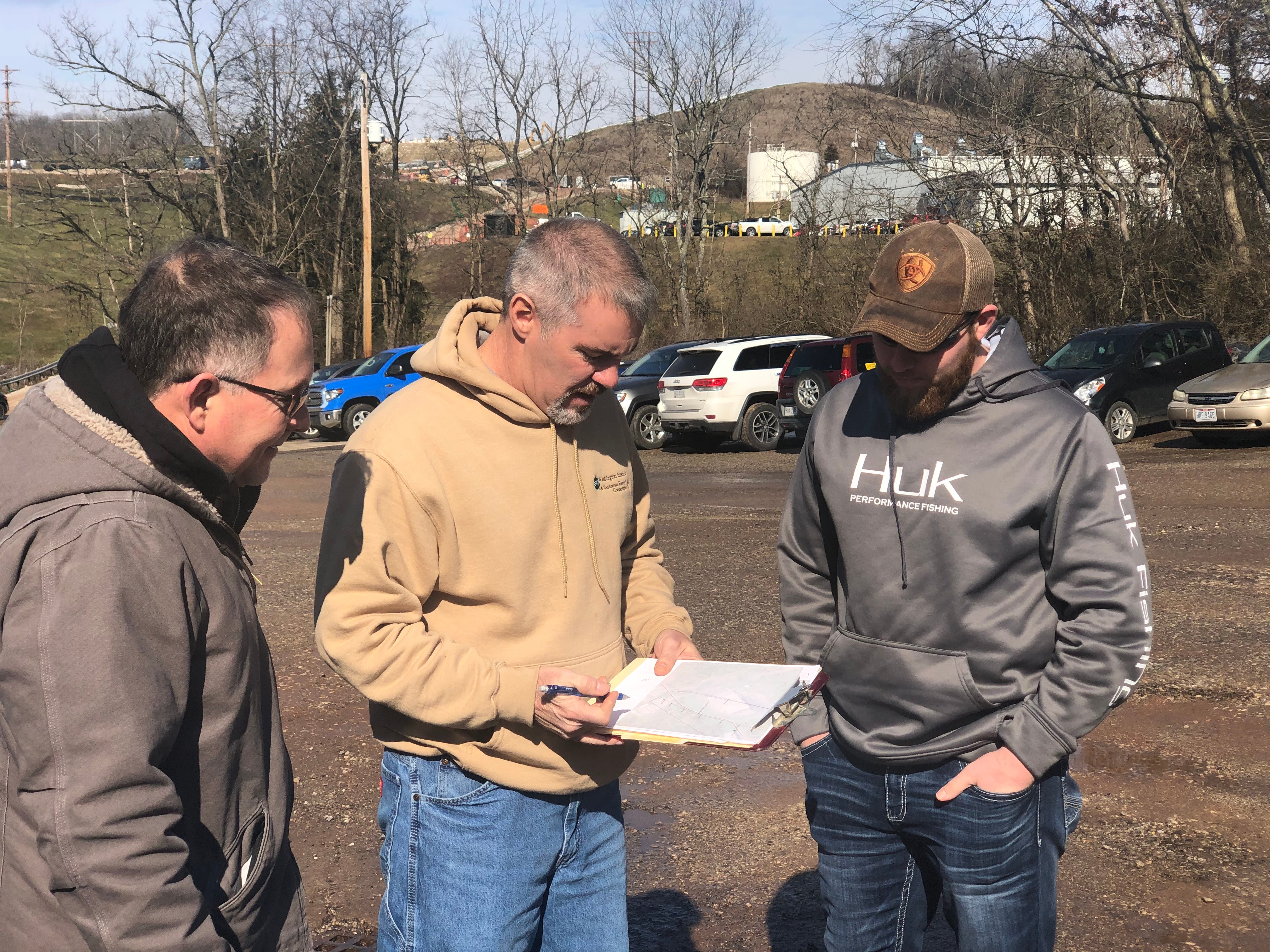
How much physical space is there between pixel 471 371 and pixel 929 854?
1.52 m

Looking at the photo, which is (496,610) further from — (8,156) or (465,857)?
(8,156)

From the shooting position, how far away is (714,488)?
14.5 metres

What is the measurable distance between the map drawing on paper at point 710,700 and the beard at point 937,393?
66 centimetres

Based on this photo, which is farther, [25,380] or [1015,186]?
[1015,186]

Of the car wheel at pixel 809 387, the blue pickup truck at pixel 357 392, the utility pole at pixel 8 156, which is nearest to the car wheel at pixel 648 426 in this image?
the car wheel at pixel 809 387

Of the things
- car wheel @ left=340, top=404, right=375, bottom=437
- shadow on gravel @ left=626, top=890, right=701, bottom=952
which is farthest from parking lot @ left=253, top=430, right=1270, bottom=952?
car wheel @ left=340, top=404, right=375, bottom=437

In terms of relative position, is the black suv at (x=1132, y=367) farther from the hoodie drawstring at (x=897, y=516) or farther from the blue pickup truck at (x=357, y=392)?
the hoodie drawstring at (x=897, y=516)

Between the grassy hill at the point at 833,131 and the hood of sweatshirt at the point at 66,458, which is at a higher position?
the grassy hill at the point at 833,131

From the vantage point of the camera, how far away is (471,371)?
246 cm

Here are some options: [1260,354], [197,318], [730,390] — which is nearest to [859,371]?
[730,390]

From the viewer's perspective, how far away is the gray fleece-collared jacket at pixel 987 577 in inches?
94.1

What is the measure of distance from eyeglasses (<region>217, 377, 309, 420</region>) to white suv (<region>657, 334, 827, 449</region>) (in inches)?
652

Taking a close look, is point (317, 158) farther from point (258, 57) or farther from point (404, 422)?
point (404, 422)

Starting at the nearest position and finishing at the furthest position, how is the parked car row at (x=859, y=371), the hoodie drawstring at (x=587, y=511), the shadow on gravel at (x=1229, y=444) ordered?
the hoodie drawstring at (x=587, y=511), the parked car row at (x=859, y=371), the shadow on gravel at (x=1229, y=444)
